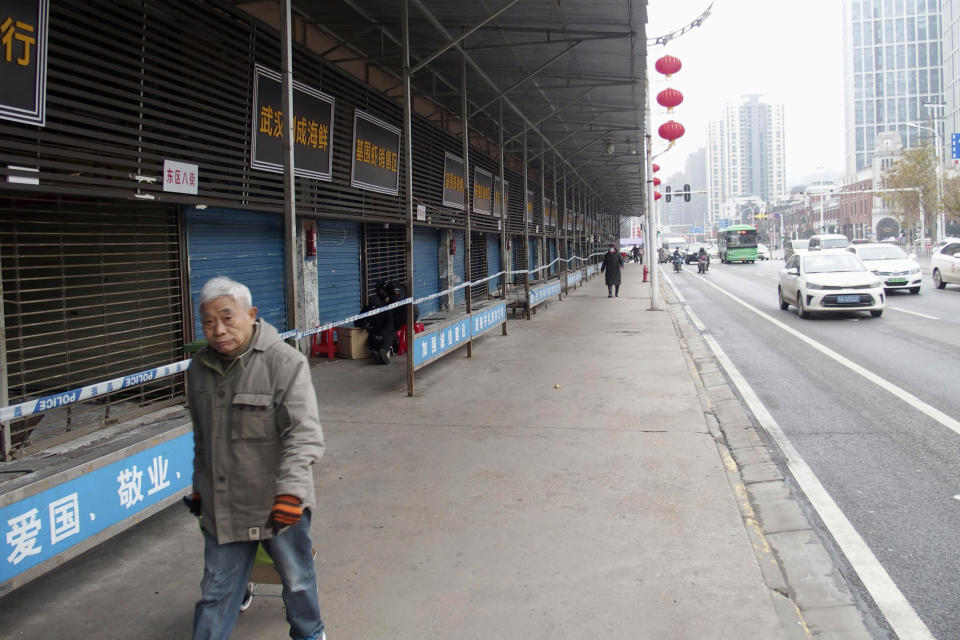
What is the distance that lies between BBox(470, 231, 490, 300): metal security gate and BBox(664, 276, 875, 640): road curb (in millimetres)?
13455

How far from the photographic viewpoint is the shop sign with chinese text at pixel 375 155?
11094mm

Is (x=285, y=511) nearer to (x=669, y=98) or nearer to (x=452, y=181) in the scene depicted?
(x=452, y=181)

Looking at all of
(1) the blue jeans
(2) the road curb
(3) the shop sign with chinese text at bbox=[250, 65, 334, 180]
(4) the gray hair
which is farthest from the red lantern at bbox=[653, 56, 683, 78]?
(1) the blue jeans

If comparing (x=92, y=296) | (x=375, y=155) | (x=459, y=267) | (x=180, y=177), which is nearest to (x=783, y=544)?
(x=92, y=296)

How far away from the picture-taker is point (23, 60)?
5031 mm

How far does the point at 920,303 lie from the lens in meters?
19.9

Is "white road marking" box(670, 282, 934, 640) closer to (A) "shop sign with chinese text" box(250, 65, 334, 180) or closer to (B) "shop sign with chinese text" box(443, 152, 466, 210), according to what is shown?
(A) "shop sign with chinese text" box(250, 65, 334, 180)

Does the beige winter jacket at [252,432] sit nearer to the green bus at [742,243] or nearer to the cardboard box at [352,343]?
the cardboard box at [352,343]

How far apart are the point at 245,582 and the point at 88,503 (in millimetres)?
1260

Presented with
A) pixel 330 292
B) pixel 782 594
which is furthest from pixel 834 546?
pixel 330 292

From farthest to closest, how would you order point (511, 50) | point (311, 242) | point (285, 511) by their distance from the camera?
1. point (511, 50)
2. point (311, 242)
3. point (285, 511)

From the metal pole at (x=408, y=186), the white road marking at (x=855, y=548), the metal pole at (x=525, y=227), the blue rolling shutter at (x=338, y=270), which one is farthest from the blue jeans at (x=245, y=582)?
the metal pole at (x=525, y=227)

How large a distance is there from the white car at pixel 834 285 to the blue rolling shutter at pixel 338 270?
394 inches

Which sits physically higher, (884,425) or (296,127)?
(296,127)
